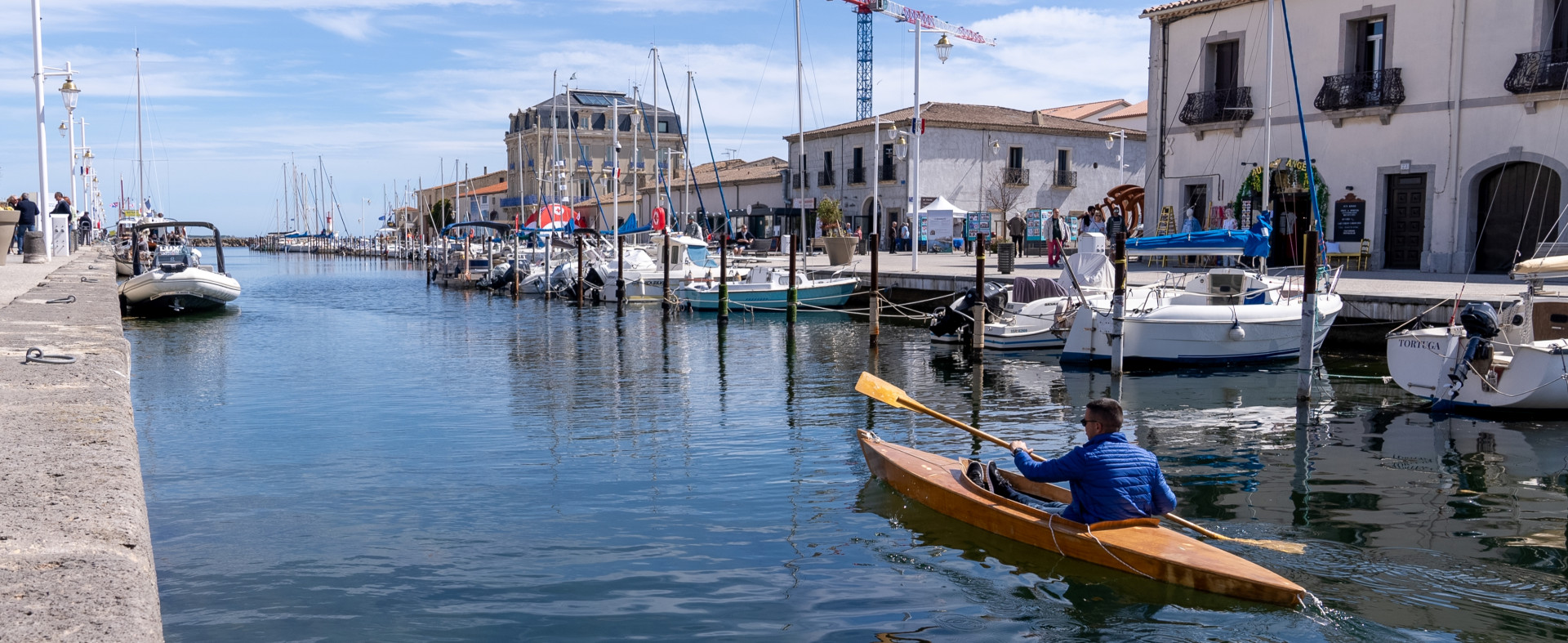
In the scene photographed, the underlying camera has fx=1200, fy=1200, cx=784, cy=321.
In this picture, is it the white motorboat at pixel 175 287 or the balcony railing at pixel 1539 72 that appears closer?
the balcony railing at pixel 1539 72

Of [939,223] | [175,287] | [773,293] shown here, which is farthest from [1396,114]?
[175,287]

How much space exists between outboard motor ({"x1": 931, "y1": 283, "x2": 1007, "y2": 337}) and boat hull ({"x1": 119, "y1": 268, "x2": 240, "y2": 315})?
21.0 meters

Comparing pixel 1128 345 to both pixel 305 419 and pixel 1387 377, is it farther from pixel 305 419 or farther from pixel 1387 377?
pixel 305 419

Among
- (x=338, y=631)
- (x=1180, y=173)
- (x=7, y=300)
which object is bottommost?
(x=338, y=631)

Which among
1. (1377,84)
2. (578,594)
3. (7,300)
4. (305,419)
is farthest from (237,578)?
(1377,84)

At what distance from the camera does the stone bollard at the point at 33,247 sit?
27.2 meters

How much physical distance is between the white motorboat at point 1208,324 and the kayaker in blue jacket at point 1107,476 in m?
11.5

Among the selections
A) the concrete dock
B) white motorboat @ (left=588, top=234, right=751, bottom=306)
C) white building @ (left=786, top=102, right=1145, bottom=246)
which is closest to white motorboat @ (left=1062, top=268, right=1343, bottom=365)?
the concrete dock

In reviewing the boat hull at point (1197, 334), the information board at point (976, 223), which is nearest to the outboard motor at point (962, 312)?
the boat hull at point (1197, 334)

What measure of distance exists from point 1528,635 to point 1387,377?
1298 centimetres

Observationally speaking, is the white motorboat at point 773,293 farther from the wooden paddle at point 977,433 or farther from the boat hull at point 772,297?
the wooden paddle at point 977,433

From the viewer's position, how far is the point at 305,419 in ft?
51.7

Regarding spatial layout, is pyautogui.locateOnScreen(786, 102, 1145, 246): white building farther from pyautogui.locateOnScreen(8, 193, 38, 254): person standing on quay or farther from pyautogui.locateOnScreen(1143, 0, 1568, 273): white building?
pyautogui.locateOnScreen(8, 193, 38, 254): person standing on quay

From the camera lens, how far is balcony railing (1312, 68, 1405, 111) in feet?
95.0
